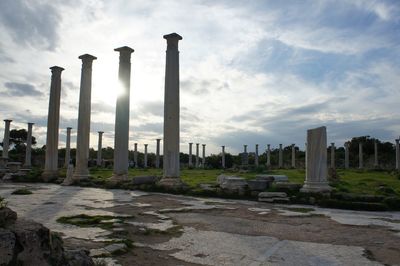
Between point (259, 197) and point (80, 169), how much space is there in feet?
41.2

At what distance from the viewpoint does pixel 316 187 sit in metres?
14.7

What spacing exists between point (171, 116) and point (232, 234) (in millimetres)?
11210

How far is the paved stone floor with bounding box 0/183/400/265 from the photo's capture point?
6266 mm

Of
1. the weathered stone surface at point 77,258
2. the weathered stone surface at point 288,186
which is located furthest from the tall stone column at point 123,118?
the weathered stone surface at point 77,258

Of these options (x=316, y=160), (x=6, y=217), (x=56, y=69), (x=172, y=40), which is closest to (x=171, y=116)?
(x=172, y=40)

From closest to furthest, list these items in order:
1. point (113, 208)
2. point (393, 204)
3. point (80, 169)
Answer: point (113, 208), point (393, 204), point (80, 169)

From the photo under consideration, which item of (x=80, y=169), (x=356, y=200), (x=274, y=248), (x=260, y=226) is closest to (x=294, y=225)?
(x=260, y=226)

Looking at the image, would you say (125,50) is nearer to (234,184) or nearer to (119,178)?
(119,178)

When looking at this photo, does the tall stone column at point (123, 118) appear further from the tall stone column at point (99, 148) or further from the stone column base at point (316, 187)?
the tall stone column at point (99, 148)

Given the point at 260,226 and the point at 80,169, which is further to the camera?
the point at 80,169

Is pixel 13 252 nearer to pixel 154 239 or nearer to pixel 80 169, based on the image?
pixel 154 239

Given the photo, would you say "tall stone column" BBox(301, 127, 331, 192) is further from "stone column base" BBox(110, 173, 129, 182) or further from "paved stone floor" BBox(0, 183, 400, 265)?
"stone column base" BBox(110, 173, 129, 182)

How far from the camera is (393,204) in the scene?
1297 centimetres

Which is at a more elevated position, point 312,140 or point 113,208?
point 312,140
